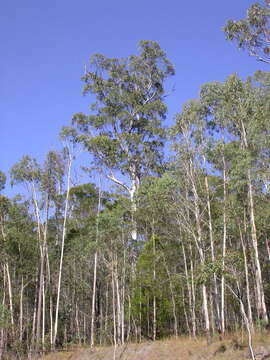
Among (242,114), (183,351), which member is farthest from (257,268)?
(242,114)

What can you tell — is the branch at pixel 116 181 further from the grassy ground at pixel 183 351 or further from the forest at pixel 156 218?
the grassy ground at pixel 183 351

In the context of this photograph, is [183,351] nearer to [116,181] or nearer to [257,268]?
[257,268]

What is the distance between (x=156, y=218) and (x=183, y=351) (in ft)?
21.5

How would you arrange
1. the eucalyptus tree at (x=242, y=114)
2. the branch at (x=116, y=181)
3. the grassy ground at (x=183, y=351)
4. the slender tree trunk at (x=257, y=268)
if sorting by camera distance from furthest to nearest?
the branch at (x=116, y=181) → the eucalyptus tree at (x=242, y=114) → the slender tree trunk at (x=257, y=268) → the grassy ground at (x=183, y=351)

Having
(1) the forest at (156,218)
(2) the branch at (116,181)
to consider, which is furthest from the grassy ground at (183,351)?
(2) the branch at (116,181)

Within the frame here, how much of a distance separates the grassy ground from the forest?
0.68 m

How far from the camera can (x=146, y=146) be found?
25.5 meters

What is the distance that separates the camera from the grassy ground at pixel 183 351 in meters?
14.1

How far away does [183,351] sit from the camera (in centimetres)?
1614

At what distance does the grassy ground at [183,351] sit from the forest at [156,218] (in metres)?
0.68

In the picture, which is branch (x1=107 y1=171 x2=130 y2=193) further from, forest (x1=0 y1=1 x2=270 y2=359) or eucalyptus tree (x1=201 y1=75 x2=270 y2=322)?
eucalyptus tree (x1=201 y1=75 x2=270 y2=322)

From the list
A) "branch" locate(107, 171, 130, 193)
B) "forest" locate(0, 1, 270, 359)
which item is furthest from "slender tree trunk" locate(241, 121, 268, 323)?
"branch" locate(107, 171, 130, 193)

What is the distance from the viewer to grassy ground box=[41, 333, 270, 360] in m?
14.1

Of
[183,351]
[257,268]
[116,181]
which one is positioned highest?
[116,181]
